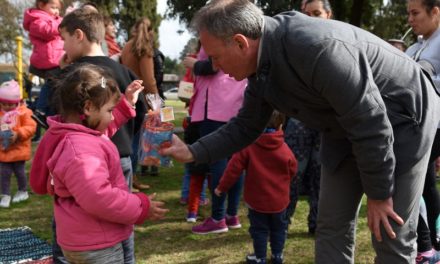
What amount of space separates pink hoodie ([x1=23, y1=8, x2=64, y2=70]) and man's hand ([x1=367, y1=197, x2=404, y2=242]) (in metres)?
3.58

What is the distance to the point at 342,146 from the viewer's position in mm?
2211

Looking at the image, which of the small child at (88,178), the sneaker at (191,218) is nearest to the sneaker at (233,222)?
the sneaker at (191,218)

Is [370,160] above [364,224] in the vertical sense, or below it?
above

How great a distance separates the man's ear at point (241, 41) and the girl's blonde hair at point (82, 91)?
2.32 feet

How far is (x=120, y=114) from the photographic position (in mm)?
2689

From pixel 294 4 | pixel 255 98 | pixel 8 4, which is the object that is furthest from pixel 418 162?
pixel 8 4

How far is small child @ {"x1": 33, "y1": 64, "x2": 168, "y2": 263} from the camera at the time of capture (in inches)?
80.8

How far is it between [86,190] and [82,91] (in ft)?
1.52

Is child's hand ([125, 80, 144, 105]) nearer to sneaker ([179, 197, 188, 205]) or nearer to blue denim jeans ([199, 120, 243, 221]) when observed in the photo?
blue denim jeans ([199, 120, 243, 221])

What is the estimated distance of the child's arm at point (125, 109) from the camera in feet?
8.77

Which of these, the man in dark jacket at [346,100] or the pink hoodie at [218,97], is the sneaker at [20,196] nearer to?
the pink hoodie at [218,97]

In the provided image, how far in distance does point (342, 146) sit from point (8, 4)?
28.5 meters

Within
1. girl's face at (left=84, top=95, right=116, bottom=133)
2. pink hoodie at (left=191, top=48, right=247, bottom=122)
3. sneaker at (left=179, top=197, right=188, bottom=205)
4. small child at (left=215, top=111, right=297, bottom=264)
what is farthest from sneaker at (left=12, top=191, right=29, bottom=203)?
girl's face at (left=84, top=95, right=116, bottom=133)

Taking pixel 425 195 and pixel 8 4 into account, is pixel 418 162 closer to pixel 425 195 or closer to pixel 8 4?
pixel 425 195
